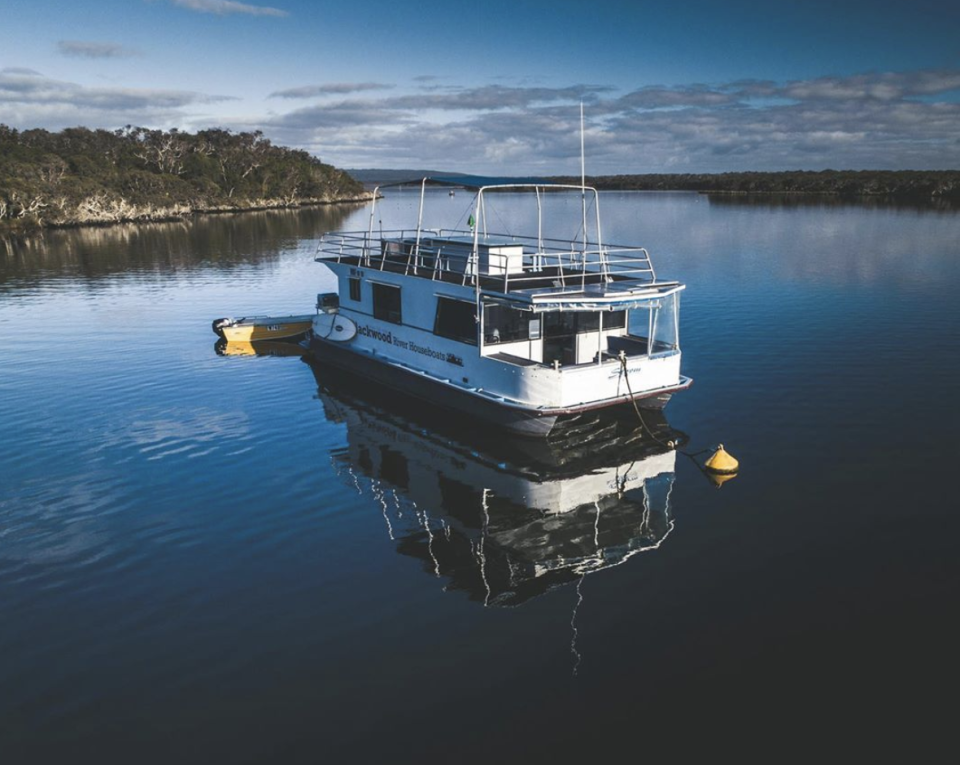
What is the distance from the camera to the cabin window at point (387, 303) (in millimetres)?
24625

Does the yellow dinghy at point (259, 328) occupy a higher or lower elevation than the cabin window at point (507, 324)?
lower

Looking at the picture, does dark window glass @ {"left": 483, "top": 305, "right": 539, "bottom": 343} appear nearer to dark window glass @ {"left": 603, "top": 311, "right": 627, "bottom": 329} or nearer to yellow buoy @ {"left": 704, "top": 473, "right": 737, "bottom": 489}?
dark window glass @ {"left": 603, "top": 311, "right": 627, "bottom": 329}

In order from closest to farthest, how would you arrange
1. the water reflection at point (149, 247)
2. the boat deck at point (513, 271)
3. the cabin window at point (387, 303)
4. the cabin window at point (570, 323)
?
the boat deck at point (513, 271) < the cabin window at point (570, 323) < the cabin window at point (387, 303) < the water reflection at point (149, 247)

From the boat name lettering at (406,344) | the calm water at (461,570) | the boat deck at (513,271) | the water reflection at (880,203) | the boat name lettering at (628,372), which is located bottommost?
the calm water at (461,570)

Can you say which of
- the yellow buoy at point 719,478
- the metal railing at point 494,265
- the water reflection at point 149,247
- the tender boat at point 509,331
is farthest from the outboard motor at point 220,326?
the water reflection at point 149,247

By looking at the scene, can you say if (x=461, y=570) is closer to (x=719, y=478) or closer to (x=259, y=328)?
(x=719, y=478)

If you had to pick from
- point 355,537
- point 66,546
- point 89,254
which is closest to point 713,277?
point 355,537

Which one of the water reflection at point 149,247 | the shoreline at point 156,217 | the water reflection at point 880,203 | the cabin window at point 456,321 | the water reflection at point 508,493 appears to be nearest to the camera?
the water reflection at point 508,493

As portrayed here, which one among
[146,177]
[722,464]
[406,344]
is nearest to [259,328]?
[406,344]

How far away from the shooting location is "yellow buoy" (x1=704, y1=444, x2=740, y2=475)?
57.5ft

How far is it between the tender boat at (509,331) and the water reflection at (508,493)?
1.07m

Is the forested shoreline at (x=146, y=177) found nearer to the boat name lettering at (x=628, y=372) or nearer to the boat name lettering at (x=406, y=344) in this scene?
the boat name lettering at (x=406, y=344)

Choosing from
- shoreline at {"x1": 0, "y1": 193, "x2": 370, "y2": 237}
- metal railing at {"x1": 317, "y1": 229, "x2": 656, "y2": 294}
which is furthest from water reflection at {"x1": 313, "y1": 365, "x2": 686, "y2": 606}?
shoreline at {"x1": 0, "y1": 193, "x2": 370, "y2": 237}

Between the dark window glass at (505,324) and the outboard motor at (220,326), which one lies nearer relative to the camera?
the dark window glass at (505,324)
